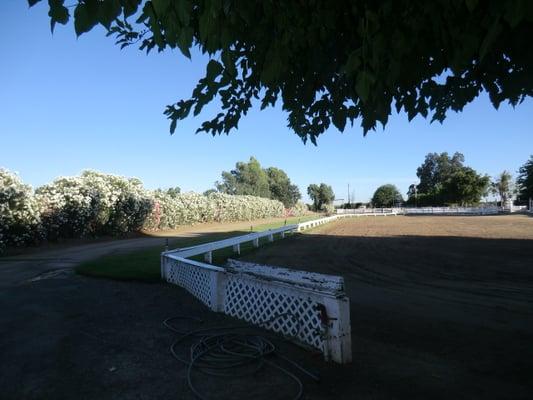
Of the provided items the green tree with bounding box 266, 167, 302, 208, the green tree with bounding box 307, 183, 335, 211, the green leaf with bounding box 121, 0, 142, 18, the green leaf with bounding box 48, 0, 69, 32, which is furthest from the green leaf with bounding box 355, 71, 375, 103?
the green tree with bounding box 307, 183, 335, 211

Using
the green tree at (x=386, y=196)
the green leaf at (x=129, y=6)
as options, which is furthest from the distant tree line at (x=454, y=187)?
the green leaf at (x=129, y=6)

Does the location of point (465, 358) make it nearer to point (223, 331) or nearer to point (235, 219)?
point (223, 331)

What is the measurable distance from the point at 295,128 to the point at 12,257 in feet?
50.5

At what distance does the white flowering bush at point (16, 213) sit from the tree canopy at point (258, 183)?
6012cm

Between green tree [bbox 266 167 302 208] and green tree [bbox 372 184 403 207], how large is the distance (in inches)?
1232

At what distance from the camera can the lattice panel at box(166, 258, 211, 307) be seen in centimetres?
784

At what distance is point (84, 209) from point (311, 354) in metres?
19.7

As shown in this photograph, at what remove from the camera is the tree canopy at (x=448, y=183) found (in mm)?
73062

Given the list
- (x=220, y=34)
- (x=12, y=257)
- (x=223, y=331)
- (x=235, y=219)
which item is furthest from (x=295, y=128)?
(x=235, y=219)

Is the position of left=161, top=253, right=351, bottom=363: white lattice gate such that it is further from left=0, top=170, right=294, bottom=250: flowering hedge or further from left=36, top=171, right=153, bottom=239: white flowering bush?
left=36, top=171, right=153, bottom=239: white flowering bush

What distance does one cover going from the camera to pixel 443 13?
2.57 metres

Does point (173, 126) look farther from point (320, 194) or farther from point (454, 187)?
point (320, 194)

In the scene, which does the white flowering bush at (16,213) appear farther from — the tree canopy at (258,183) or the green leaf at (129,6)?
the tree canopy at (258,183)

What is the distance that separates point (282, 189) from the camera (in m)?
90.6
